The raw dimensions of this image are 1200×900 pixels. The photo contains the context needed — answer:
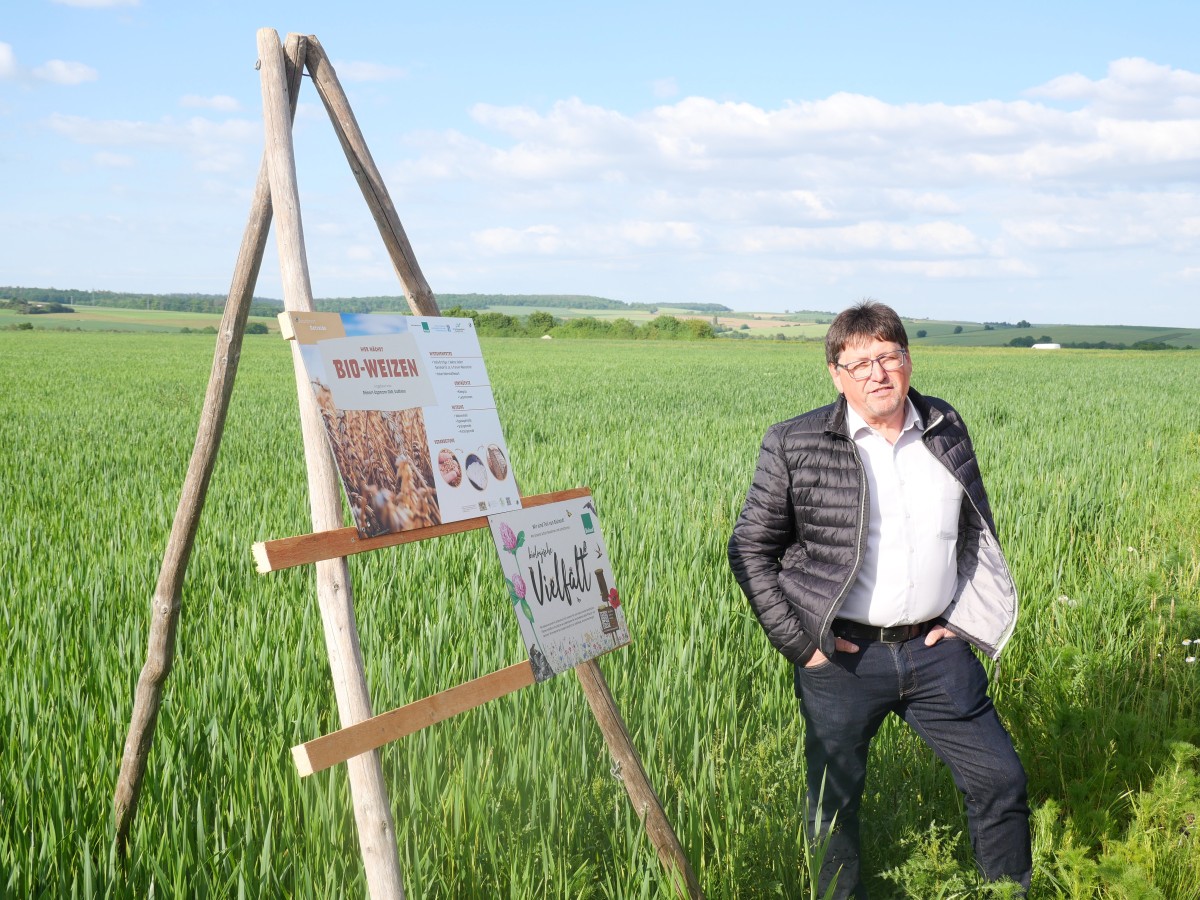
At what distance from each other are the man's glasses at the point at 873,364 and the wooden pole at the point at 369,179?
1.10 meters

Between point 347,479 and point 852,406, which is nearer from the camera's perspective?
point 347,479

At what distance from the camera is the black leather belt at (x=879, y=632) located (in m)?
2.47

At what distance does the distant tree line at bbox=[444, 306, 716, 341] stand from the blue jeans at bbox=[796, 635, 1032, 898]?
260 ft

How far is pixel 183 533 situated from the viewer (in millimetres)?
2396

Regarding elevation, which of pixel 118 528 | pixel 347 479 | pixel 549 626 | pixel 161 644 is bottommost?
pixel 118 528

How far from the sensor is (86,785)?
2.57 meters

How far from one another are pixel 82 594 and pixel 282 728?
2128 millimetres

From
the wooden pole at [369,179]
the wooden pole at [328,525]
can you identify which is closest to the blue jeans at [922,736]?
the wooden pole at [328,525]

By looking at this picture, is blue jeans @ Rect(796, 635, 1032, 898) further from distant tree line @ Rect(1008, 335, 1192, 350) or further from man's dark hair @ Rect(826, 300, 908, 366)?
distant tree line @ Rect(1008, 335, 1192, 350)

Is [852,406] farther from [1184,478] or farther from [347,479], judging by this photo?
[1184,478]

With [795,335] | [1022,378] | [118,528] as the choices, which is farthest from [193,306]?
[118,528]

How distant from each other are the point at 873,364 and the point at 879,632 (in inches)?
28.8

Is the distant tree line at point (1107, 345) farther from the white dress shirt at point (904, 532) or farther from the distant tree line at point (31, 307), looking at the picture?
the distant tree line at point (31, 307)

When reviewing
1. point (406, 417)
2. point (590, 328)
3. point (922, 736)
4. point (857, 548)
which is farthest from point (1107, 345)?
point (406, 417)
